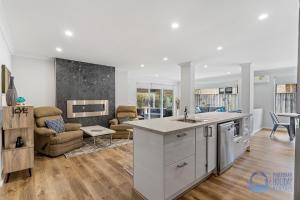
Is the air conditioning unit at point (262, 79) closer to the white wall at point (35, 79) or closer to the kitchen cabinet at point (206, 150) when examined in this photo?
the kitchen cabinet at point (206, 150)

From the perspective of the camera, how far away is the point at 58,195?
6.73 feet

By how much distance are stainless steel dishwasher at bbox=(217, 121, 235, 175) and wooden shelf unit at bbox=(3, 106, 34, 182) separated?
3.12 meters

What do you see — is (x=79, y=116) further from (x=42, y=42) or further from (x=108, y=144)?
(x=42, y=42)

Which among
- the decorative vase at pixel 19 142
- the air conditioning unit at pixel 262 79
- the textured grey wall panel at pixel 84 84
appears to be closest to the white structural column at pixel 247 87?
the air conditioning unit at pixel 262 79

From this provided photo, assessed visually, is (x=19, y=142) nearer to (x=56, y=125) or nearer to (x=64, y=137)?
(x=64, y=137)

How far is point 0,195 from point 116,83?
4493 mm

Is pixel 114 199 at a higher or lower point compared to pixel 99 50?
lower

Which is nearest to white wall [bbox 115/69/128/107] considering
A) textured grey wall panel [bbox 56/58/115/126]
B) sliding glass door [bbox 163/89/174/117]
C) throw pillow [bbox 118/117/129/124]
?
textured grey wall panel [bbox 56/58/115/126]

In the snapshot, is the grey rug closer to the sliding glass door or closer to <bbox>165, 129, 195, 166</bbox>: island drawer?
<bbox>165, 129, 195, 166</bbox>: island drawer

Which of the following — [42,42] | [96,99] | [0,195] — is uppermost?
[42,42]

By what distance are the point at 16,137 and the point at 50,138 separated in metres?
0.76

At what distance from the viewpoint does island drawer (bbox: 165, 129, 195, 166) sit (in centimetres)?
175

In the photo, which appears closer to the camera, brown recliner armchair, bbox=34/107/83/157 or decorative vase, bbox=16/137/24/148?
decorative vase, bbox=16/137/24/148

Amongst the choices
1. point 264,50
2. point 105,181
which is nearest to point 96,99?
point 105,181
